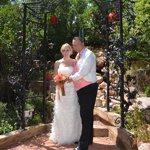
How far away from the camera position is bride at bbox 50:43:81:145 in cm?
572

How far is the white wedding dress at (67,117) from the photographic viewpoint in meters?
5.73

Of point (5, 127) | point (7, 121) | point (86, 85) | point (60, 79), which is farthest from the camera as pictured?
point (7, 121)

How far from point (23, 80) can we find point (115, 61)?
66.9 inches

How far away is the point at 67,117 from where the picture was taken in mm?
5816

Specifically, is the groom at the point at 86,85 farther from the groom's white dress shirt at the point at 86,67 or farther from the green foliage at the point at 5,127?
the green foliage at the point at 5,127

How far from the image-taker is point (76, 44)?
5.26 m

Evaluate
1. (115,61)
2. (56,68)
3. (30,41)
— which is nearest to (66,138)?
A: (56,68)

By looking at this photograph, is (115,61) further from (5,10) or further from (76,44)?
(5,10)

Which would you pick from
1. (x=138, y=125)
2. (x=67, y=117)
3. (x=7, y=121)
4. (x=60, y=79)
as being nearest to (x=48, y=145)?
(x=67, y=117)

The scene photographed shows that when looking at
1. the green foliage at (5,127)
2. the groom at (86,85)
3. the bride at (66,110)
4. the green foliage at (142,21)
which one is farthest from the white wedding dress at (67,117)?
the green foliage at (142,21)

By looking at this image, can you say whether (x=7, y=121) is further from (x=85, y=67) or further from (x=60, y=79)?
(x=85, y=67)

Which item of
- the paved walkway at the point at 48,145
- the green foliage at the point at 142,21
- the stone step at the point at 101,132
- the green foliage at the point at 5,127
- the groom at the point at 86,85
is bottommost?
the paved walkway at the point at 48,145

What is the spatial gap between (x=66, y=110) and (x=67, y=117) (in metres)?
0.13

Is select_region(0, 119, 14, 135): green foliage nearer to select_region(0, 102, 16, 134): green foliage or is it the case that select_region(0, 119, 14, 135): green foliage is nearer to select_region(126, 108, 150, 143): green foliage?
select_region(0, 102, 16, 134): green foliage
